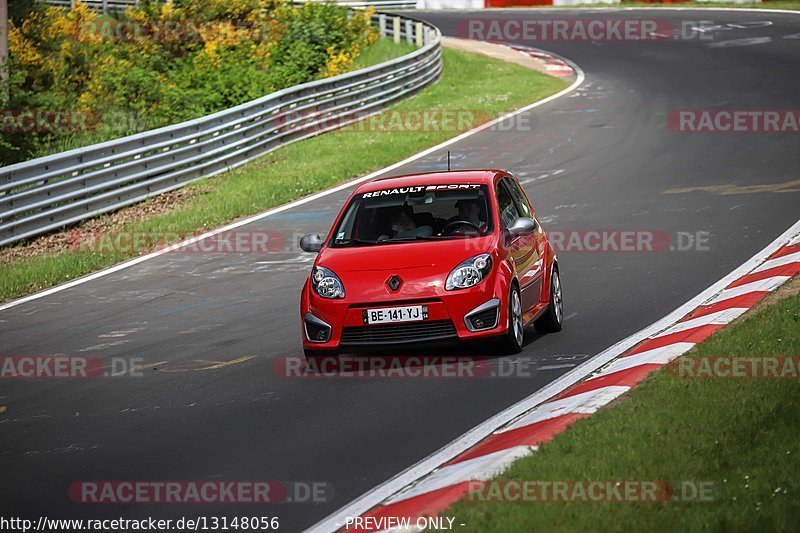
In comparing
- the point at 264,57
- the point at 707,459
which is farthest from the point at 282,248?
the point at 264,57

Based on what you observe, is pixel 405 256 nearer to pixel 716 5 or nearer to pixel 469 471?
pixel 469 471

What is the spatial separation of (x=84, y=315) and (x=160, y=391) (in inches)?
172

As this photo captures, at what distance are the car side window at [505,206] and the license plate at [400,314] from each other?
4.55ft

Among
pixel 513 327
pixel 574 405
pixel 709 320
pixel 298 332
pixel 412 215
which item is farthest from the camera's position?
pixel 298 332

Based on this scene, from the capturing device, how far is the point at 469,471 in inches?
278

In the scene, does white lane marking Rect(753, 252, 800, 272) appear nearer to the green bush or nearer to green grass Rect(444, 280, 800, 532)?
green grass Rect(444, 280, 800, 532)

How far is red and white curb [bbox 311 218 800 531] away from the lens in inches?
262

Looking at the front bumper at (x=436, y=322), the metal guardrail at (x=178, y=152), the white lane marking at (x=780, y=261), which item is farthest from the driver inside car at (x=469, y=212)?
the metal guardrail at (x=178, y=152)

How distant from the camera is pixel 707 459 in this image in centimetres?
676

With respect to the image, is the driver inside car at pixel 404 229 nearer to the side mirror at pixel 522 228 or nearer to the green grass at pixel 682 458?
the side mirror at pixel 522 228

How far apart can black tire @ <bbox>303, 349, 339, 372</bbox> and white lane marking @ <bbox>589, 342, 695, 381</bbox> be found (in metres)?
2.32

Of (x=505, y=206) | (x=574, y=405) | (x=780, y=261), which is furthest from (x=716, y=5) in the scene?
(x=574, y=405)

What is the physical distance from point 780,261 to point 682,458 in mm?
7449

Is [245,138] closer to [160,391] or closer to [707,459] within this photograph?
[160,391]
